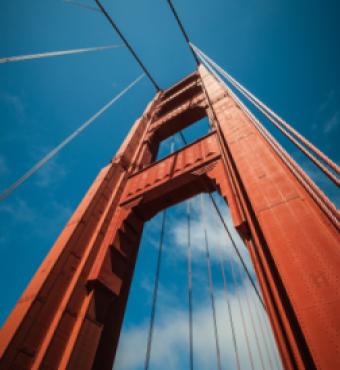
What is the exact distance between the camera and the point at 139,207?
5.41 meters

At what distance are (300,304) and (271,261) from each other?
0.62 meters

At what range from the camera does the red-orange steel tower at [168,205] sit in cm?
179

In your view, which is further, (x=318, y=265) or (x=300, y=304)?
(x=318, y=265)

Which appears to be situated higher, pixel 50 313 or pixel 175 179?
pixel 175 179

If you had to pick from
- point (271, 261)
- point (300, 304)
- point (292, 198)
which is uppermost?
point (292, 198)

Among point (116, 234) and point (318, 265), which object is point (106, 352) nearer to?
point (116, 234)

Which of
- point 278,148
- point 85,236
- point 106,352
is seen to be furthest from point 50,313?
point 278,148

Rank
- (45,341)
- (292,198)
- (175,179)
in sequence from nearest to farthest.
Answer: (292,198) < (45,341) < (175,179)

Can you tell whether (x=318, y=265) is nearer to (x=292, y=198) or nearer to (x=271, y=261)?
(x=271, y=261)

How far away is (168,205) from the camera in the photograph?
18.1 ft

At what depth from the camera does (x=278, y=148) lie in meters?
2.78

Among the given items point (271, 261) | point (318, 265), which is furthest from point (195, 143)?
point (318, 265)

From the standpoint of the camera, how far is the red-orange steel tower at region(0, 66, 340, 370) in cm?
179

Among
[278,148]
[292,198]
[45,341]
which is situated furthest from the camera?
[45,341]
